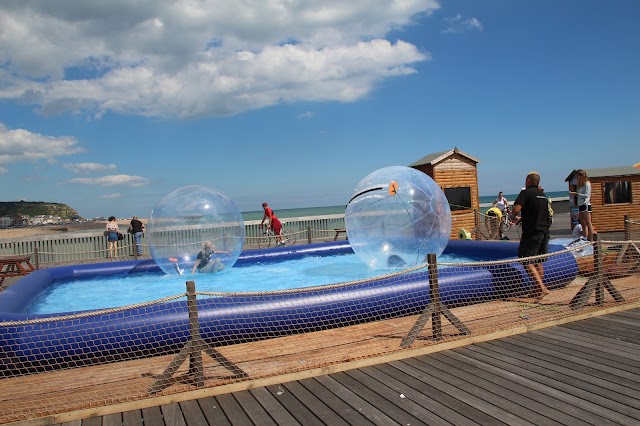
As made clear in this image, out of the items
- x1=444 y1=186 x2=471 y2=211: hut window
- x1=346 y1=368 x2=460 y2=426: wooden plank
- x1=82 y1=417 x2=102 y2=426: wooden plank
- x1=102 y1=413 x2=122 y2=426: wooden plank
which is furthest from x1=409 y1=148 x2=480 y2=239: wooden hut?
x1=82 y1=417 x2=102 y2=426: wooden plank

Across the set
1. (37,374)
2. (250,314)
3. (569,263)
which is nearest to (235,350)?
(250,314)

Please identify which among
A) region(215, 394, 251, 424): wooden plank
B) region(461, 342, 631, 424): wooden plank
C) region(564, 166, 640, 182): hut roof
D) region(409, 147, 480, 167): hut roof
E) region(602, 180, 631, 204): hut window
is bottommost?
region(215, 394, 251, 424): wooden plank

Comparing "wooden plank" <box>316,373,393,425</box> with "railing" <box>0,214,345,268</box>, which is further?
"railing" <box>0,214,345,268</box>

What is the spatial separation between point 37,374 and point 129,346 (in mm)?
1036

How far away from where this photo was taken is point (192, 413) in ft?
13.4

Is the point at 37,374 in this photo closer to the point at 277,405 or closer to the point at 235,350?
the point at 235,350

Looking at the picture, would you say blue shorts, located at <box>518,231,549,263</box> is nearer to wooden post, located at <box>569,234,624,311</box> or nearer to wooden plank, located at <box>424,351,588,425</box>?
wooden post, located at <box>569,234,624,311</box>

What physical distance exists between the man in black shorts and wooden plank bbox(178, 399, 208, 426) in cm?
544

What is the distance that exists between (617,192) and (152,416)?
1917 centimetres

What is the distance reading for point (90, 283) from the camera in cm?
1227

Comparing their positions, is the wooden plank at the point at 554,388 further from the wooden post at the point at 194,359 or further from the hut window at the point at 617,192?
the hut window at the point at 617,192

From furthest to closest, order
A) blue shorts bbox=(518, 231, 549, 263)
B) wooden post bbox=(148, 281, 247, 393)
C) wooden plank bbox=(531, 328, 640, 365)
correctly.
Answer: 1. blue shorts bbox=(518, 231, 549, 263)
2. wooden plank bbox=(531, 328, 640, 365)
3. wooden post bbox=(148, 281, 247, 393)

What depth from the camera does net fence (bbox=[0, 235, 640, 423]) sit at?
186 inches

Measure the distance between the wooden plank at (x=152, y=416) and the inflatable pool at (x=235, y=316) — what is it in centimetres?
114
